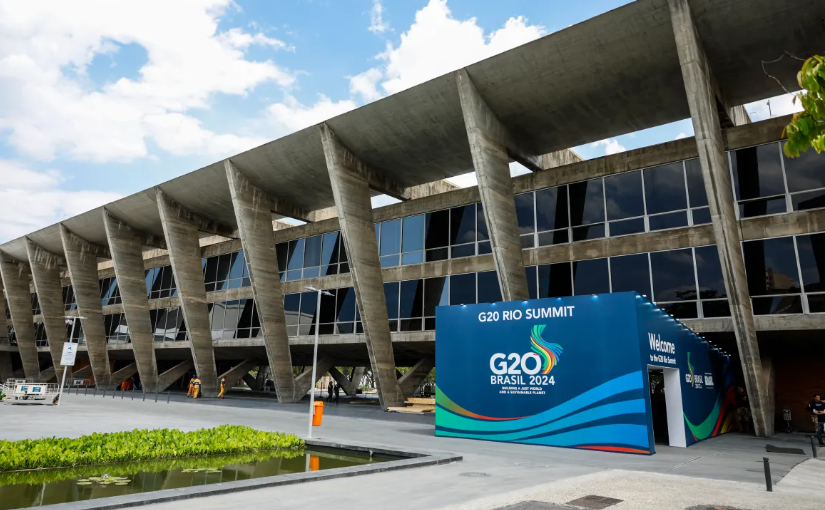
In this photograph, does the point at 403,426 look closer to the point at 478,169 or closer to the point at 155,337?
the point at 478,169

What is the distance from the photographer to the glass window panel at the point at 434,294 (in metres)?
31.4

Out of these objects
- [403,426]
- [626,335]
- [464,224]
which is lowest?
[403,426]

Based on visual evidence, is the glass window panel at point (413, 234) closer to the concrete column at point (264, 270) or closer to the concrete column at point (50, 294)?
the concrete column at point (264, 270)

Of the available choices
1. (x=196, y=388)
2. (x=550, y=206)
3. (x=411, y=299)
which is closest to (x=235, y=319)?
(x=196, y=388)

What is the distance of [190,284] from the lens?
39.5 m

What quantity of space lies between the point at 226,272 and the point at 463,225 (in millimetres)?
22834

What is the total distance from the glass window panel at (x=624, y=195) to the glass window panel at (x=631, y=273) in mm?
2117

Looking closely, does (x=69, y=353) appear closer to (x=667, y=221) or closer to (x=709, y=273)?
(x=667, y=221)

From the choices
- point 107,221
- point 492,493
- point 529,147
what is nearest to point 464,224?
point 529,147

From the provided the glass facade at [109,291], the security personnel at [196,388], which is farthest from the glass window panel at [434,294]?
the glass facade at [109,291]

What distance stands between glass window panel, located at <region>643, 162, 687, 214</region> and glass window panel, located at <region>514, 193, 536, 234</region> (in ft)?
19.2

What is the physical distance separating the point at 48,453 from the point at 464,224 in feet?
78.5

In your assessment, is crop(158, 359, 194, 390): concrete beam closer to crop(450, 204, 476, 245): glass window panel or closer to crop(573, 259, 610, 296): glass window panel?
crop(450, 204, 476, 245): glass window panel

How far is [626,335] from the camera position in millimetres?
15180
